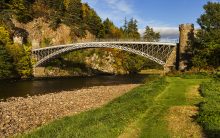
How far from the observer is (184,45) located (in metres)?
80.8

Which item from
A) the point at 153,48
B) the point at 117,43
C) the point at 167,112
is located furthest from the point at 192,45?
the point at 167,112

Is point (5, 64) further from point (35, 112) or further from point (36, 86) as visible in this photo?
point (35, 112)

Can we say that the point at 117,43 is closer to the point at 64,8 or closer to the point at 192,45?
the point at 192,45

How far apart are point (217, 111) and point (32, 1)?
13376 cm

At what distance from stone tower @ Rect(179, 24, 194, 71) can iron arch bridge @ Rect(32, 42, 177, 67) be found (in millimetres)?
2293

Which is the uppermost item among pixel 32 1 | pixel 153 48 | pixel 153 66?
pixel 32 1

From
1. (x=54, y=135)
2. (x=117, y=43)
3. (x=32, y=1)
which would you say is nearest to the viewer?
(x=54, y=135)

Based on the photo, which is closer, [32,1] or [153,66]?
[32,1]

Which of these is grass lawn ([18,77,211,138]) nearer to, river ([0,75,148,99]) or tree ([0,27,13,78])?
river ([0,75,148,99])

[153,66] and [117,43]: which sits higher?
[117,43]

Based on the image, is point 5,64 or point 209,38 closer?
point 209,38

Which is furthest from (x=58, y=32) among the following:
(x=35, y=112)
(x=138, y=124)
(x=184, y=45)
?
(x=138, y=124)

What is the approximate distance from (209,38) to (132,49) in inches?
977

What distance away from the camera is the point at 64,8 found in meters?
156
